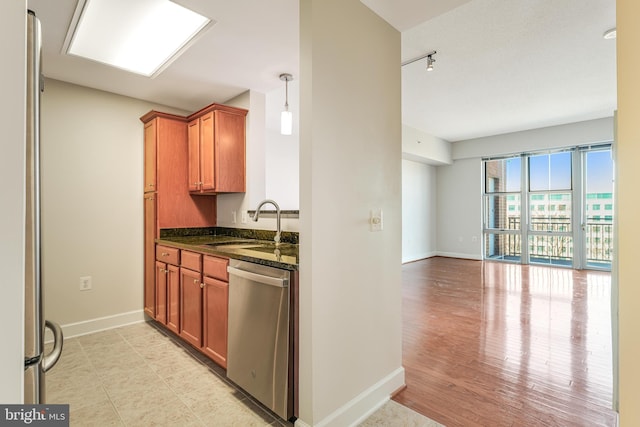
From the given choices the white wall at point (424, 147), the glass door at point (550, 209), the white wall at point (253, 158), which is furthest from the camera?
the glass door at point (550, 209)

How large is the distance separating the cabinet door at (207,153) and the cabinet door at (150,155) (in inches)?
20.5

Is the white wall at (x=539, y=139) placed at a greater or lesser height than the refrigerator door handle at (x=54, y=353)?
greater

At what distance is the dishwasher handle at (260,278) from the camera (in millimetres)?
1784

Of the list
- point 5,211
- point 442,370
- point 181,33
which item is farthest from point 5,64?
point 442,370

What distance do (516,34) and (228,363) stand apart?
3.78 meters

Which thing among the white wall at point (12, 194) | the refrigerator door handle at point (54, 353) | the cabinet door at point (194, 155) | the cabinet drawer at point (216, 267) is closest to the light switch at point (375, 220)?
the cabinet drawer at point (216, 267)

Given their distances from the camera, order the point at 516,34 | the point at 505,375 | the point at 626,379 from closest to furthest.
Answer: the point at 626,379 → the point at 505,375 → the point at 516,34

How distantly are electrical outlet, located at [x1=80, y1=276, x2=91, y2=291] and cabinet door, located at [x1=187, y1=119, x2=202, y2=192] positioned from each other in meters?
1.39

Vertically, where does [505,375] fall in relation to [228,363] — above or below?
below

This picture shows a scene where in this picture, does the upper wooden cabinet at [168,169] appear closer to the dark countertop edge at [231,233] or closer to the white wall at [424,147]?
the dark countertop edge at [231,233]

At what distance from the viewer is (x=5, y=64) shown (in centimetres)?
56

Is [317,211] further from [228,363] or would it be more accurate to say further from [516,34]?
[516,34]

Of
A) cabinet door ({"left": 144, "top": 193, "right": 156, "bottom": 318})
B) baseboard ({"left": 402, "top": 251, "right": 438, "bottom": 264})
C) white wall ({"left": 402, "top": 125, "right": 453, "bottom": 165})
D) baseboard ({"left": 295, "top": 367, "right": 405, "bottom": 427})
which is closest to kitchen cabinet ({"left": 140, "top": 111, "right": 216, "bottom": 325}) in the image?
cabinet door ({"left": 144, "top": 193, "right": 156, "bottom": 318})

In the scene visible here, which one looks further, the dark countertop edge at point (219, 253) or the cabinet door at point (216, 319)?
the cabinet door at point (216, 319)
